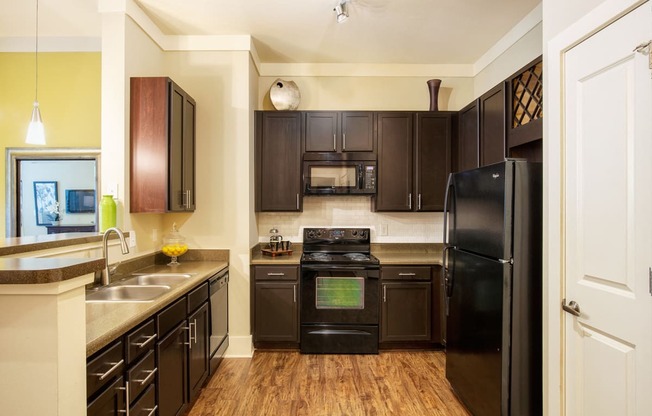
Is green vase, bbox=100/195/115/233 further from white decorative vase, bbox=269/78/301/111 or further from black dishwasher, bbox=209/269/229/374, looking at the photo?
white decorative vase, bbox=269/78/301/111

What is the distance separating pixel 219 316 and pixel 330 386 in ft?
3.55

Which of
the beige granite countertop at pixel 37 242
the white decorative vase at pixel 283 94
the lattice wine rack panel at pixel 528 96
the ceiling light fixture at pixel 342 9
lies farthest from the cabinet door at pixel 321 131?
the beige granite countertop at pixel 37 242

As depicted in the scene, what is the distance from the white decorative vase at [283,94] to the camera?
133 inches

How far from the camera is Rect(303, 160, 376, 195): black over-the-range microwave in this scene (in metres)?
3.35

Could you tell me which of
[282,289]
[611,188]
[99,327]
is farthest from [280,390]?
[611,188]

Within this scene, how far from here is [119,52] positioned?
240cm

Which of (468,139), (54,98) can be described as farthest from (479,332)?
(54,98)

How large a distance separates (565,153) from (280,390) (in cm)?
244

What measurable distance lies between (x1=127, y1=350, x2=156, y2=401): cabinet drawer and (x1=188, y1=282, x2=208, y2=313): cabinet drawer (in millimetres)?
503

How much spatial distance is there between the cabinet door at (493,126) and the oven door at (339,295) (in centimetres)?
144

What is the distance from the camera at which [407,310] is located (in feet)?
10.3

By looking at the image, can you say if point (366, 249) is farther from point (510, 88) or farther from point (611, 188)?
point (611, 188)

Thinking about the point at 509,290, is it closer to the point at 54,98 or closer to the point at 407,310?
the point at 407,310

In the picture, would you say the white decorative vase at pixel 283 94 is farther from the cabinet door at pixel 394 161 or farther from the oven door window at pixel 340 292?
the oven door window at pixel 340 292
